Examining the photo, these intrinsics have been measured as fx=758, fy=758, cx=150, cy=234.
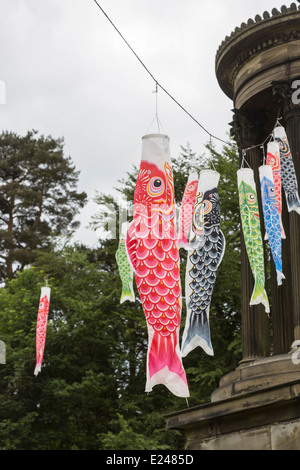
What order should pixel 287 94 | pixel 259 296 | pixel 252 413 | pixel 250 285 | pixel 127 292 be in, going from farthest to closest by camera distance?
1. pixel 127 292
2. pixel 287 94
3. pixel 250 285
4. pixel 259 296
5. pixel 252 413

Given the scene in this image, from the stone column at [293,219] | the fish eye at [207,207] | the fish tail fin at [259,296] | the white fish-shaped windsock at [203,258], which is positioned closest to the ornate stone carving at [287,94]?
the stone column at [293,219]

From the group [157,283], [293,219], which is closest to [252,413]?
[157,283]

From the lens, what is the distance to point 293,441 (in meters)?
9.81

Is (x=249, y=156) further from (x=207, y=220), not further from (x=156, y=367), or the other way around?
(x=156, y=367)

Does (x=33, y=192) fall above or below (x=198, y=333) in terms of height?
above

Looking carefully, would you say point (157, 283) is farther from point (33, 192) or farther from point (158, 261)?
point (33, 192)

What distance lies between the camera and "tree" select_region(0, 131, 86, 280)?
3734 cm

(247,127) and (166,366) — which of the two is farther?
(247,127)

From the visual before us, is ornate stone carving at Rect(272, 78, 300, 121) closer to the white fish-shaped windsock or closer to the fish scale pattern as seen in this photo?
the white fish-shaped windsock

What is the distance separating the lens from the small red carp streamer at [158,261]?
8.44 m

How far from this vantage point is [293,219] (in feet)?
41.0

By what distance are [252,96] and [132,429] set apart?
1205 centimetres

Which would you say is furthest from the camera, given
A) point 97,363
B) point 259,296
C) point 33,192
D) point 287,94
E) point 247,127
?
point 33,192

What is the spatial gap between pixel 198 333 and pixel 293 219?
2.89m
